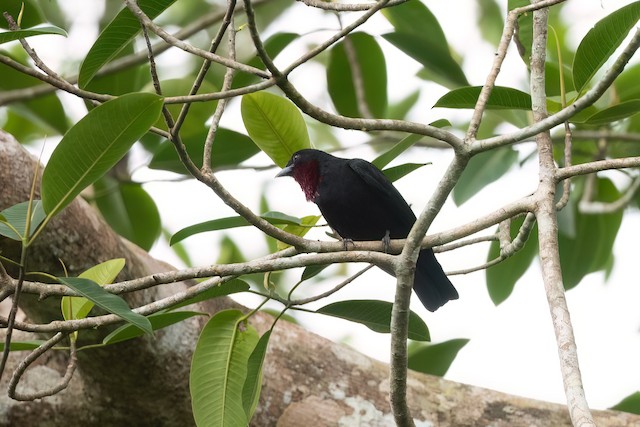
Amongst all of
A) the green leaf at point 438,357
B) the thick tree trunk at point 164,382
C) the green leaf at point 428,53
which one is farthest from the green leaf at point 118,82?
the green leaf at point 438,357

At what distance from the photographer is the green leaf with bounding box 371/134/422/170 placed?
297cm

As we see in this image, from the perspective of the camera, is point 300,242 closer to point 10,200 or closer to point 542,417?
point 10,200

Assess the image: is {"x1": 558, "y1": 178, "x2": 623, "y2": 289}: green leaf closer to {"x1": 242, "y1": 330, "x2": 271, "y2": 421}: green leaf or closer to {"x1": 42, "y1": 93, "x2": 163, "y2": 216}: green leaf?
{"x1": 242, "y1": 330, "x2": 271, "y2": 421}: green leaf

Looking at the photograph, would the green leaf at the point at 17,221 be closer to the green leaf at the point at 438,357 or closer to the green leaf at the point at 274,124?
the green leaf at the point at 274,124

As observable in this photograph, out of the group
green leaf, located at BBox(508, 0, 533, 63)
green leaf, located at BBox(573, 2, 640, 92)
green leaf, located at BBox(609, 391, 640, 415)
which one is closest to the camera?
green leaf, located at BBox(573, 2, 640, 92)

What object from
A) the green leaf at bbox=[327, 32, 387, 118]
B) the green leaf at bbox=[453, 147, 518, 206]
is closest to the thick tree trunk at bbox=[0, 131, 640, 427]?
the green leaf at bbox=[453, 147, 518, 206]

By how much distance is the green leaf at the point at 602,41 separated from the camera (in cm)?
262

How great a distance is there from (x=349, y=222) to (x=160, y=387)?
3.89 feet

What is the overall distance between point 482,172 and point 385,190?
0.45 meters

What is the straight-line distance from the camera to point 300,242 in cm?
254

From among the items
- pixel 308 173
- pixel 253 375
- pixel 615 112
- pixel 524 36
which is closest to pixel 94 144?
pixel 253 375

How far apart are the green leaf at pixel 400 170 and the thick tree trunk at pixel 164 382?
788mm

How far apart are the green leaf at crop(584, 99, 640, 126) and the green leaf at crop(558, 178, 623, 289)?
137cm

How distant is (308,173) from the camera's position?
4.16 meters
